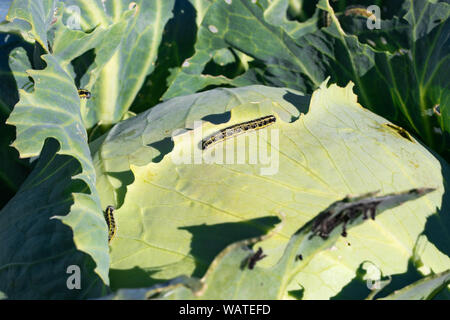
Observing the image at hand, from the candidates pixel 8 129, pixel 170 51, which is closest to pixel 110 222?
pixel 8 129

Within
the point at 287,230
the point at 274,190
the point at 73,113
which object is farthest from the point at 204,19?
the point at 287,230

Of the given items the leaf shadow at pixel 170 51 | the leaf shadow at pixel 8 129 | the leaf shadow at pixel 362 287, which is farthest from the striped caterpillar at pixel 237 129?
the leaf shadow at pixel 8 129

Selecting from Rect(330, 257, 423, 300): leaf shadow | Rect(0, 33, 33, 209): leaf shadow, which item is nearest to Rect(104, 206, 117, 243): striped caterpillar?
Rect(330, 257, 423, 300): leaf shadow

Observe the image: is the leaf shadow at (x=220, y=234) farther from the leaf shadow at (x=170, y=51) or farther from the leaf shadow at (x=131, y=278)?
the leaf shadow at (x=170, y=51)

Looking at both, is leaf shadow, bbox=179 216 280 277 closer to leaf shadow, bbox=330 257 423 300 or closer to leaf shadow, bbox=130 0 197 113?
leaf shadow, bbox=330 257 423 300

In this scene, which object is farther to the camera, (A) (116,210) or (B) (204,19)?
(B) (204,19)
